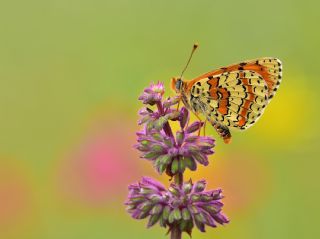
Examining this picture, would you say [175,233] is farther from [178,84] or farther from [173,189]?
[178,84]

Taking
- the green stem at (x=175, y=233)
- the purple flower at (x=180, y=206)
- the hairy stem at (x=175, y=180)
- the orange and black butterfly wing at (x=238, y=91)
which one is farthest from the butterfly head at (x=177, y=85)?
the green stem at (x=175, y=233)

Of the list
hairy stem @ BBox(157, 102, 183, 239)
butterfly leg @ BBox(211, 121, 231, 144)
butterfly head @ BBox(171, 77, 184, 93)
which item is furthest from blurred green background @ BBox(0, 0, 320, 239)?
hairy stem @ BBox(157, 102, 183, 239)

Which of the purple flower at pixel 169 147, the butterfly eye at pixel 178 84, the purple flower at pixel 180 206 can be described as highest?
the butterfly eye at pixel 178 84

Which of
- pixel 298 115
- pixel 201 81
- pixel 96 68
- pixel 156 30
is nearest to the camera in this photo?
pixel 201 81

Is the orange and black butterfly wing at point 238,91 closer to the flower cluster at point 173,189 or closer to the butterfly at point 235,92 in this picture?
the butterfly at point 235,92

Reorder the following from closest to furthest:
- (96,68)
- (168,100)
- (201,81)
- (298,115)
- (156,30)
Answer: (168,100) → (201,81) → (298,115) → (96,68) → (156,30)

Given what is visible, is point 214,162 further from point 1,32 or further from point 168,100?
point 1,32

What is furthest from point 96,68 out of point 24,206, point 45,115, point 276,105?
point 24,206
